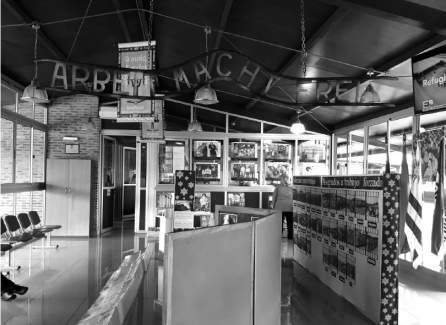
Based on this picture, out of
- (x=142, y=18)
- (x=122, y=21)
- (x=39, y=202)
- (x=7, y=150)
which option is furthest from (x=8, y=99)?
(x=142, y=18)

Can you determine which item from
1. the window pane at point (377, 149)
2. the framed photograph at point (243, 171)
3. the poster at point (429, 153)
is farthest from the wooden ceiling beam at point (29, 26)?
the window pane at point (377, 149)

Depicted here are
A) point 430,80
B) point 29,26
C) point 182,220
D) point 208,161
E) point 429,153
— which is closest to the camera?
point 430,80

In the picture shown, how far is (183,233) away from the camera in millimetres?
2230

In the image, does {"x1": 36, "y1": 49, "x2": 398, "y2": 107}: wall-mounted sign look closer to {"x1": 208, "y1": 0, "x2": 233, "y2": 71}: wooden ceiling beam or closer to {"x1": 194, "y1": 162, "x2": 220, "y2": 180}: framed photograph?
{"x1": 208, "y1": 0, "x2": 233, "y2": 71}: wooden ceiling beam

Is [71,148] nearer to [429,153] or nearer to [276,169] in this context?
[276,169]

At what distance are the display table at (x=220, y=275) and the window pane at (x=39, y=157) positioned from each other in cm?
914

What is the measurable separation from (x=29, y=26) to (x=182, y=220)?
4560 mm

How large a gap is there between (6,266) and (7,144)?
3099 mm

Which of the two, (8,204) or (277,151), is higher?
(277,151)

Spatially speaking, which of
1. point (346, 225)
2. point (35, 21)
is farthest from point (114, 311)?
point (35, 21)

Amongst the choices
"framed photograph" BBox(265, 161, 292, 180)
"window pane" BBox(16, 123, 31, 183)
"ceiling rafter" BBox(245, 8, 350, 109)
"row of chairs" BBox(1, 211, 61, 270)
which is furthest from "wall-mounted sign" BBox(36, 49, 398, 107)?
"framed photograph" BBox(265, 161, 292, 180)

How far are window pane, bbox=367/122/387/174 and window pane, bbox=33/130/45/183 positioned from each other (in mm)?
8582

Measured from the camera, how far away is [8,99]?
9.18 m

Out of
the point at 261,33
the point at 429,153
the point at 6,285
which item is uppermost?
the point at 261,33
